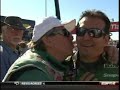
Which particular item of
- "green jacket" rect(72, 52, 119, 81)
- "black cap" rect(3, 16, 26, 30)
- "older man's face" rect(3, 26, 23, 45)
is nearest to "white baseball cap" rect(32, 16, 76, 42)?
"green jacket" rect(72, 52, 119, 81)

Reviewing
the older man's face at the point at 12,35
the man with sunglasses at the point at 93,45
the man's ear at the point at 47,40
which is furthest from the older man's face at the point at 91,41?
the older man's face at the point at 12,35

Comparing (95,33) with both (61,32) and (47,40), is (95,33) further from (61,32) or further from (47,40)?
(47,40)

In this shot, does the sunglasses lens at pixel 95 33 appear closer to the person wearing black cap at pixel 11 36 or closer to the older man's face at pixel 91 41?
the older man's face at pixel 91 41

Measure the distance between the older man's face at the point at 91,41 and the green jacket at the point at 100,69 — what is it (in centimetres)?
6

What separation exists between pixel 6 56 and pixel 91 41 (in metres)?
1.34

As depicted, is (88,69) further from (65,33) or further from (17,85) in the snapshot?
(17,85)

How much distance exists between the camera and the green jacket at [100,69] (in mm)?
2161

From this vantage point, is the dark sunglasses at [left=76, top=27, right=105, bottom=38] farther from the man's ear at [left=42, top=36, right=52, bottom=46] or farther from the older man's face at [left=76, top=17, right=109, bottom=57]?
the man's ear at [left=42, top=36, right=52, bottom=46]

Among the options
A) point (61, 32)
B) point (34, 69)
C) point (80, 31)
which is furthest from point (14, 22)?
point (34, 69)

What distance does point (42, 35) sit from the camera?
2.11 metres

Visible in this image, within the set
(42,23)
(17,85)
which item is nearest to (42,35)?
(42,23)

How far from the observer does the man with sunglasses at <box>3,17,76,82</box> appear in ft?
5.33

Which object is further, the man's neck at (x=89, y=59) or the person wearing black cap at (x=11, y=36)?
the person wearing black cap at (x=11, y=36)

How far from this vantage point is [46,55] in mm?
1938
